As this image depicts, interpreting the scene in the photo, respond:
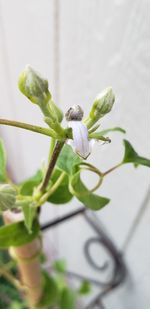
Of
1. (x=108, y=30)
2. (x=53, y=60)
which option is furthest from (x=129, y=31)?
(x=53, y=60)

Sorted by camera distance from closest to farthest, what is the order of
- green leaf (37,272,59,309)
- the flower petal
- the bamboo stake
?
the flower petal → the bamboo stake → green leaf (37,272,59,309)

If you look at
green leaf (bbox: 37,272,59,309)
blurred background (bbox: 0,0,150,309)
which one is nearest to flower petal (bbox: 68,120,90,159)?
blurred background (bbox: 0,0,150,309)

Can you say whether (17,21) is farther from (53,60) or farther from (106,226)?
(106,226)

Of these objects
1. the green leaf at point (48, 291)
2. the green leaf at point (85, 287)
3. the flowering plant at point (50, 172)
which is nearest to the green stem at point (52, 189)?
the flowering plant at point (50, 172)

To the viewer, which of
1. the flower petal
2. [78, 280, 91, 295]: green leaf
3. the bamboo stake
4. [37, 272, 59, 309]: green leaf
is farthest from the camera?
[78, 280, 91, 295]: green leaf

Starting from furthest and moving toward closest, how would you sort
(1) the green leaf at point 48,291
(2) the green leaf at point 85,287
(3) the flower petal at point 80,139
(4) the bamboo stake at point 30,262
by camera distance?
(2) the green leaf at point 85,287, (1) the green leaf at point 48,291, (4) the bamboo stake at point 30,262, (3) the flower petal at point 80,139

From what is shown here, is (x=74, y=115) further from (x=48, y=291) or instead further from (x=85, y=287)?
(x=85, y=287)

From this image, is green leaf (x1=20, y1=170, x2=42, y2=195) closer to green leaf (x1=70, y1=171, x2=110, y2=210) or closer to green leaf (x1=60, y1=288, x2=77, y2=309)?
green leaf (x1=70, y1=171, x2=110, y2=210)

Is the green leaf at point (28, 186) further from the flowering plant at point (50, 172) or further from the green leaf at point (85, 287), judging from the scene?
the green leaf at point (85, 287)
